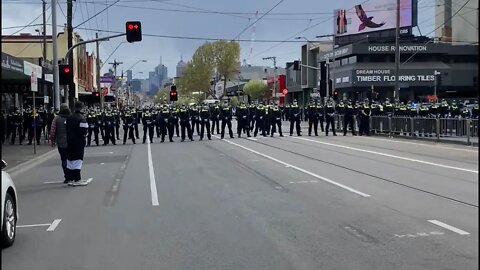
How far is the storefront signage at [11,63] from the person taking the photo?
2172 cm

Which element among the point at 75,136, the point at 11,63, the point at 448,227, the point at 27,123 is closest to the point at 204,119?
the point at 27,123

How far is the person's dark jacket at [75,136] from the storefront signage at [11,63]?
8665 mm

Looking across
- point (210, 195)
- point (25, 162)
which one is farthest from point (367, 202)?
point (25, 162)

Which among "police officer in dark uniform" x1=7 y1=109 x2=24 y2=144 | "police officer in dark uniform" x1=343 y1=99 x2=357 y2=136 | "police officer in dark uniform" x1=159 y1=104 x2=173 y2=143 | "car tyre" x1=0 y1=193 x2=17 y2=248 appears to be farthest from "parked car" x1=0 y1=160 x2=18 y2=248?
"police officer in dark uniform" x1=343 y1=99 x2=357 y2=136

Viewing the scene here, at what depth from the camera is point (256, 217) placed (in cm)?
961

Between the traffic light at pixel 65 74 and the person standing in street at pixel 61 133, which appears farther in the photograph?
the traffic light at pixel 65 74

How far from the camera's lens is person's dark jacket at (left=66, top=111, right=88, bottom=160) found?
1397cm

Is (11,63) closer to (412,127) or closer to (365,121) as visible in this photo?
(412,127)

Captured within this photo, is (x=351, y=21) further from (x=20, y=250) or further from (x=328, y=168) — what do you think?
(x=20, y=250)

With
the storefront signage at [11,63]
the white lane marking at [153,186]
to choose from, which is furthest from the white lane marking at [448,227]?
the storefront signage at [11,63]

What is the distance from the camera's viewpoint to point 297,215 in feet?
31.9

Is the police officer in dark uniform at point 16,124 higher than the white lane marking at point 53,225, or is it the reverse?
the police officer in dark uniform at point 16,124

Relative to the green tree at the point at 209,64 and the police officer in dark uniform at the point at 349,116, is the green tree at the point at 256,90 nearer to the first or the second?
the green tree at the point at 209,64

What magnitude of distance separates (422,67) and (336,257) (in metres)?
69.4
